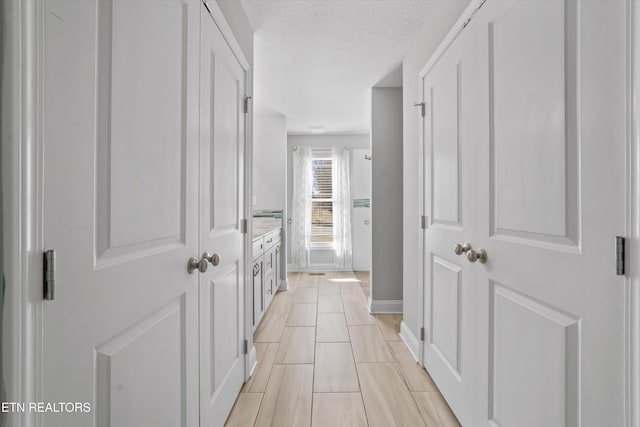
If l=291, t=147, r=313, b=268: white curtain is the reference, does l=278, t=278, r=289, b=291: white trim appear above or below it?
below

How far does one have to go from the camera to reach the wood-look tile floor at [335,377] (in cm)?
168

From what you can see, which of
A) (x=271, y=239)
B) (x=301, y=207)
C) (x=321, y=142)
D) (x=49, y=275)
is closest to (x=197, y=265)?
(x=49, y=275)

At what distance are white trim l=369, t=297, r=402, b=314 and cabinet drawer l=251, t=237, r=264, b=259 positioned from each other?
4.21 feet

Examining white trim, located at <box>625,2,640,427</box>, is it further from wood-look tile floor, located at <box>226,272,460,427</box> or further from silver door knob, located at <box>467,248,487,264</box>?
wood-look tile floor, located at <box>226,272,460,427</box>

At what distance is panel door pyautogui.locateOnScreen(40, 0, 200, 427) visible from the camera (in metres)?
0.59

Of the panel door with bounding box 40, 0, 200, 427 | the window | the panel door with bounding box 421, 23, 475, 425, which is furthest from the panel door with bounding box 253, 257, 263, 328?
the window

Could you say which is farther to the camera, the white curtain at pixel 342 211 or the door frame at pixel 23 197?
the white curtain at pixel 342 211

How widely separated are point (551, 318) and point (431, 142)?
4.46ft

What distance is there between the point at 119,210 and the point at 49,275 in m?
0.25

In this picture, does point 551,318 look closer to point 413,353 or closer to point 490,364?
point 490,364

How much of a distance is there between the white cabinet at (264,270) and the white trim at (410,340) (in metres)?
1.23

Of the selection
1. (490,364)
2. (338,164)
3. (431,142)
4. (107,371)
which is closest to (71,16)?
(107,371)

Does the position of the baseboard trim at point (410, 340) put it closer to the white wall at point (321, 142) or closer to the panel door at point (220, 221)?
the panel door at point (220, 221)

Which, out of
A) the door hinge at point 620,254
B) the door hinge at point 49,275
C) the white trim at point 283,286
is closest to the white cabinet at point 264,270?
the white trim at point 283,286
